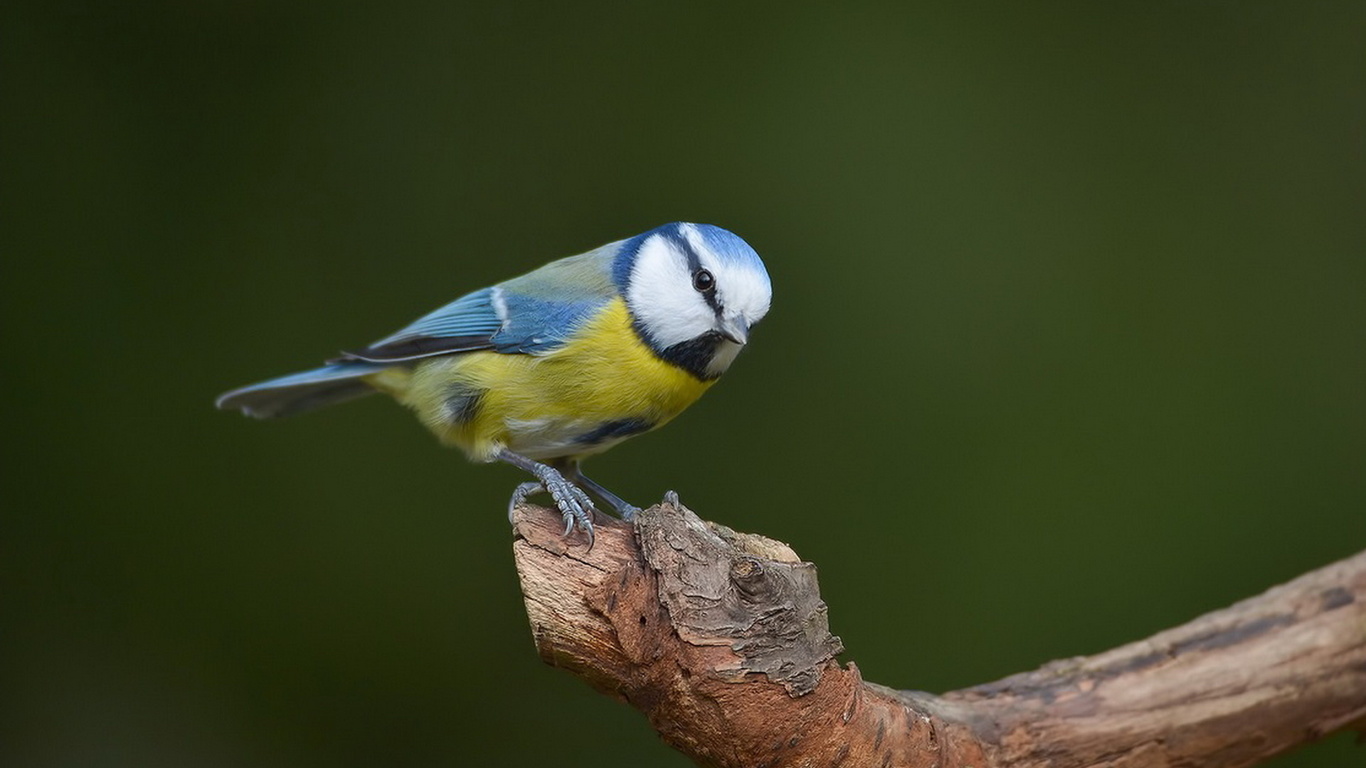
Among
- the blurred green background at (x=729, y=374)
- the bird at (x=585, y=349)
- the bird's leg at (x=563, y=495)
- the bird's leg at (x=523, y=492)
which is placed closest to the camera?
the bird's leg at (x=563, y=495)

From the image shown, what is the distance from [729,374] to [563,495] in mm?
1432

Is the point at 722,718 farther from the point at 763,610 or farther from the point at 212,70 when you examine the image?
the point at 212,70

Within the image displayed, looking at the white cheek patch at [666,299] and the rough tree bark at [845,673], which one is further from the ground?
the white cheek patch at [666,299]

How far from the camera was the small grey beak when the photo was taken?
70.0 inches

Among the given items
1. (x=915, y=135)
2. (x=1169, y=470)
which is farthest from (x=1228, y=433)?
(x=915, y=135)

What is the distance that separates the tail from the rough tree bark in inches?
31.3

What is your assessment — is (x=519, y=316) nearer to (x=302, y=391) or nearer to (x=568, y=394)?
(x=568, y=394)

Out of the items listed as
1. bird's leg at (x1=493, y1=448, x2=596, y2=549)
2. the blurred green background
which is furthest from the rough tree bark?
the blurred green background

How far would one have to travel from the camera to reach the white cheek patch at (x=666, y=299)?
182cm

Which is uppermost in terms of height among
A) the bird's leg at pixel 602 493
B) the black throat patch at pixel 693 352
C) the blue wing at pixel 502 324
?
the blue wing at pixel 502 324

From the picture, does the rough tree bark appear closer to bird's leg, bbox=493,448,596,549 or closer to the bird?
bird's leg, bbox=493,448,596,549

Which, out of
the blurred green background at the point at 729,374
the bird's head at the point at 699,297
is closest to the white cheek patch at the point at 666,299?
the bird's head at the point at 699,297

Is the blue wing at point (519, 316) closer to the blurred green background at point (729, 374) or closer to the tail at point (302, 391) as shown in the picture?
the tail at point (302, 391)

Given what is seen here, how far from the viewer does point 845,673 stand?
155 centimetres
